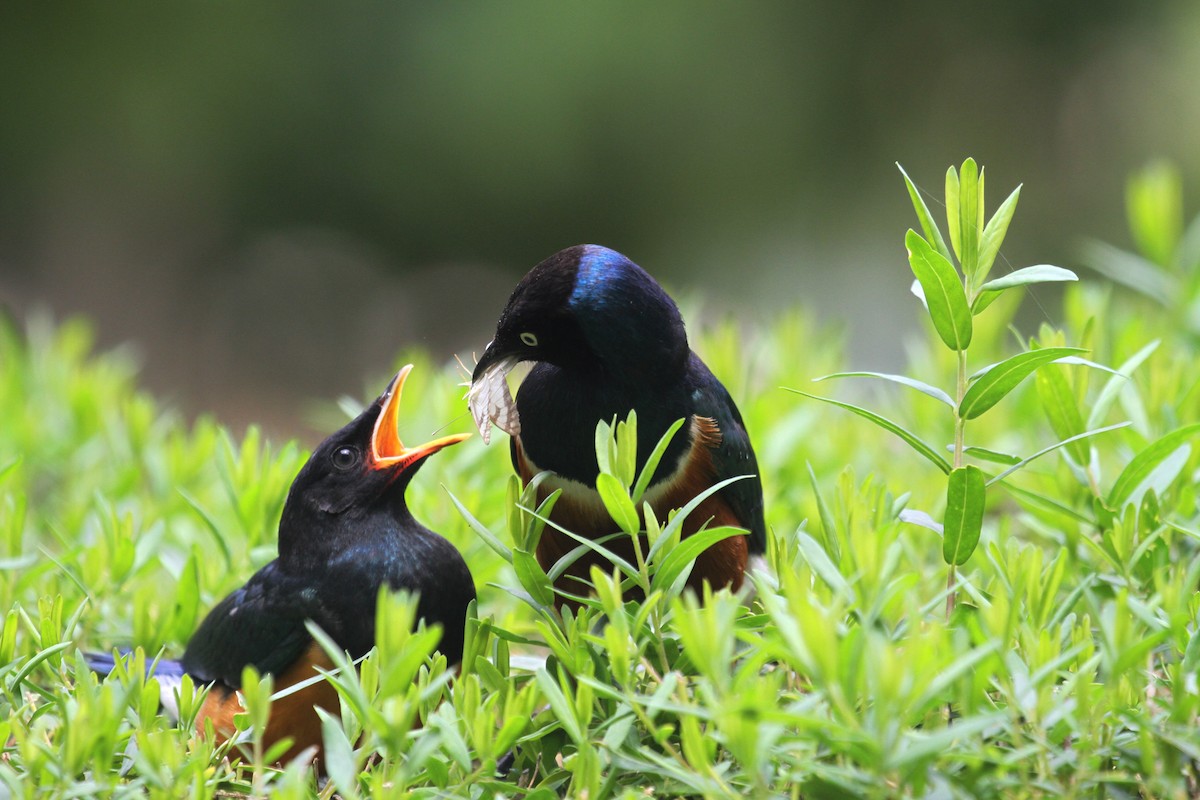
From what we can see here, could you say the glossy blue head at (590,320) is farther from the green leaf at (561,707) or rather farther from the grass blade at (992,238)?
the green leaf at (561,707)

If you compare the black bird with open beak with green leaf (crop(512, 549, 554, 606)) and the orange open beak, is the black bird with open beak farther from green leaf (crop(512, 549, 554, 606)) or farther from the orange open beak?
green leaf (crop(512, 549, 554, 606))

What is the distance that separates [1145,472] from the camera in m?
2.02

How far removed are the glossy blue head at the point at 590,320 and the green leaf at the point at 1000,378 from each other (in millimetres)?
629

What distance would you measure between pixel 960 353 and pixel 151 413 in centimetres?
276

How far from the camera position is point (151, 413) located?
383 cm

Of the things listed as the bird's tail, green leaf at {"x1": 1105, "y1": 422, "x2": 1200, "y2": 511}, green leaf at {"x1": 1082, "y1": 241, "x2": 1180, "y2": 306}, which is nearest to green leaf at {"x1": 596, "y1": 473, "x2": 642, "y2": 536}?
green leaf at {"x1": 1105, "y1": 422, "x2": 1200, "y2": 511}

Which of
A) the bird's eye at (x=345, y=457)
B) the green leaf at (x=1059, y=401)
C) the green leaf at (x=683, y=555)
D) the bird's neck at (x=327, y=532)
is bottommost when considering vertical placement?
the bird's neck at (x=327, y=532)

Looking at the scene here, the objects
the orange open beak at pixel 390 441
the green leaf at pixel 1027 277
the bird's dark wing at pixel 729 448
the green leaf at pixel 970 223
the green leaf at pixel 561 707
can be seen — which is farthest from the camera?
the orange open beak at pixel 390 441

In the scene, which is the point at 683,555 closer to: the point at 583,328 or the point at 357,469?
the point at 583,328

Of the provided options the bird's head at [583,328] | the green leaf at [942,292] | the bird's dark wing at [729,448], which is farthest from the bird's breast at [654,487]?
the green leaf at [942,292]

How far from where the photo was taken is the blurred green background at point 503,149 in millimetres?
9641

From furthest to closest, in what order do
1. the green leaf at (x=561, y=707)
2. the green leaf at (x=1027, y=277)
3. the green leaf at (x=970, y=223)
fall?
the green leaf at (x=970, y=223) < the green leaf at (x=1027, y=277) < the green leaf at (x=561, y=707)

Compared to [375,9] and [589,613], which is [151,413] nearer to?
[589,613]

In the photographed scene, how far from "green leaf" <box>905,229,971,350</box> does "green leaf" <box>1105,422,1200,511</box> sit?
0.35m
